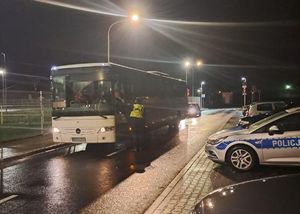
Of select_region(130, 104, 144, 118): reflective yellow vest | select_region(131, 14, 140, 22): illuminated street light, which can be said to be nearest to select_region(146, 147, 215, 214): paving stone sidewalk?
select_region(130, 104, 144, 118): reflective yellow vest

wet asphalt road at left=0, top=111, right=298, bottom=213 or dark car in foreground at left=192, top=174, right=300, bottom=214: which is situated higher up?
dark car in foreground at left=192, top=174, right=300, bottom=214

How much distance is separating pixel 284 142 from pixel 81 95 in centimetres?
799

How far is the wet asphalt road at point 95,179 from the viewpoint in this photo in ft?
26.3

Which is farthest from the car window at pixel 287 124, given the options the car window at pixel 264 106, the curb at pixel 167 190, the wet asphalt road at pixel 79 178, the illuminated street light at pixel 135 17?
the illuminated street light at pixel 135 17

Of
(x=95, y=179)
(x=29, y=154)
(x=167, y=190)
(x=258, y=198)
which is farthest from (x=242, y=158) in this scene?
(x=29, y=154)

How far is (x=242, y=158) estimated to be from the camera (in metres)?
10.7

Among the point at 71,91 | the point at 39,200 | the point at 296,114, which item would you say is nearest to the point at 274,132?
the point at 296,114

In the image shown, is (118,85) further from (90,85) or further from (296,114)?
(296,114)

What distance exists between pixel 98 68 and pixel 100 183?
21.5 ft

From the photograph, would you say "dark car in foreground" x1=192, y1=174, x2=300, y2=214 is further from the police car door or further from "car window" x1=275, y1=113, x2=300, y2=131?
"car window" x1=275, y1=113, x2=300, y2=131

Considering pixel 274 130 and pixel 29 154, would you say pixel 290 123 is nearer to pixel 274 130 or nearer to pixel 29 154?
pixel 274 130

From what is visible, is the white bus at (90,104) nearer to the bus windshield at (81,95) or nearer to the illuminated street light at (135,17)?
the bus windshield at (81,95)

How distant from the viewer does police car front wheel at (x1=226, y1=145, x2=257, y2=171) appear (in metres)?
10.6

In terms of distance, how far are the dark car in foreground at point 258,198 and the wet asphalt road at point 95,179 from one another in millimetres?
3757
